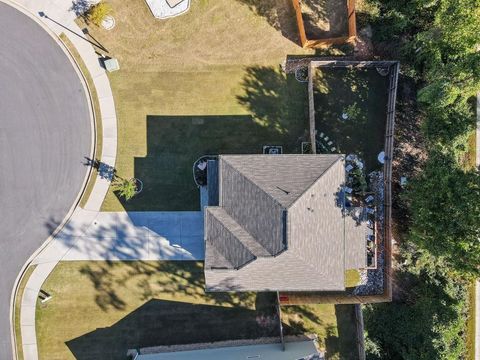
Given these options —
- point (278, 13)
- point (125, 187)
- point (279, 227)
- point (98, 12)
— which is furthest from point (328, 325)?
point (98, 12)

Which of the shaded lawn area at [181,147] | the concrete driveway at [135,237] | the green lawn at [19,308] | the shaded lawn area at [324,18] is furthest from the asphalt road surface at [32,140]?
the shaded lawn area at [324,18]

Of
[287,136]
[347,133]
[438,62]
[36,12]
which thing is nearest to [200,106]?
[287,136]

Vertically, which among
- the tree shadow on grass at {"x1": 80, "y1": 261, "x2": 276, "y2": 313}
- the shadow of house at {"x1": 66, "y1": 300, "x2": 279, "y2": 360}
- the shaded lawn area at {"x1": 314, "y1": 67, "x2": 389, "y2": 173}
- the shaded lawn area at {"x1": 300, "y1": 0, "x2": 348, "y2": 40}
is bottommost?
the shadow of house at {"x1": 66, "y1": 300, "x2": 279, "y2": 360}

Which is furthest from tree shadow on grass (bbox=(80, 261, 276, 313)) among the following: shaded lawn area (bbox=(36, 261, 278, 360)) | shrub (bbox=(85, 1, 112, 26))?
shrub (bbox=(85, 1, 112, 26))

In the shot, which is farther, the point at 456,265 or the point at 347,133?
the point at 347,133

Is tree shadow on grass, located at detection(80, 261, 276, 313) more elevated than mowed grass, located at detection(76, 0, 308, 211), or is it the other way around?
mowed grass, located at detection(76, 0, 308, 211)

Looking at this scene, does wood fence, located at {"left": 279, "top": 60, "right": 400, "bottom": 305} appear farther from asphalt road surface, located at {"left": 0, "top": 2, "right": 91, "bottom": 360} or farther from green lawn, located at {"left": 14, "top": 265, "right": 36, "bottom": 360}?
green lawn, located at {"left": 14, "top": 265, "right": 36, "bottom": 360}

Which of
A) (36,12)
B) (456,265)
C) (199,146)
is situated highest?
(36,12)

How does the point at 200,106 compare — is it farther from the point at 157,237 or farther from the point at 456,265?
the point at 456,265
